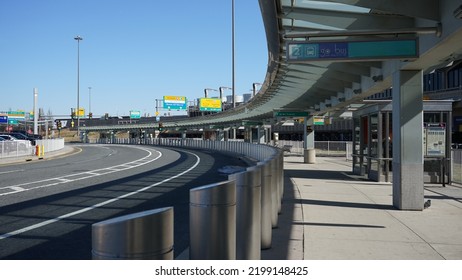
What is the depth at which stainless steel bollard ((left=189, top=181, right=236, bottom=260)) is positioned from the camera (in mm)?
4293

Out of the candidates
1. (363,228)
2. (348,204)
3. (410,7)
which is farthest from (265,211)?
(348,204)

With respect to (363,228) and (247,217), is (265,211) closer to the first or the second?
(247,217)

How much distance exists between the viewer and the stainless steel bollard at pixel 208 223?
Result: 14.1ft

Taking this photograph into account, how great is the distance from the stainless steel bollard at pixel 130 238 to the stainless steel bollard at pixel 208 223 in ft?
3.75

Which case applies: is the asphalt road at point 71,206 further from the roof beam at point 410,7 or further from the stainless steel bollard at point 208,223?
the roof beam at point 410,7

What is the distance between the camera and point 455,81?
2330 inches

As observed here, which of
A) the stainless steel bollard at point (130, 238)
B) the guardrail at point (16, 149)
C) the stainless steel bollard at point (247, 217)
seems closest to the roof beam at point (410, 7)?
the stainless steel bollard at point (247, 217)

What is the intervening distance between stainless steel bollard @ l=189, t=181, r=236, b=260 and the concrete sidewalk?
224cm

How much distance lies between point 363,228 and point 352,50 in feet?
11.5

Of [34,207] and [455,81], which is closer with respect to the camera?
[34,207]

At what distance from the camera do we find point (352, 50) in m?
9.64
